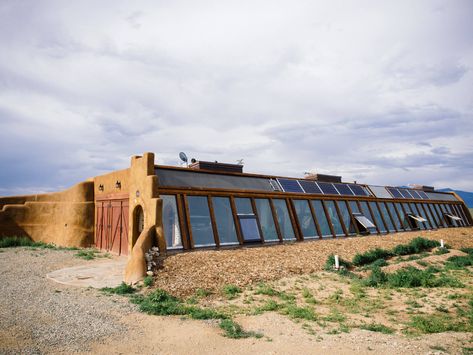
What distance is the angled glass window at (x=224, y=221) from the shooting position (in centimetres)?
1761

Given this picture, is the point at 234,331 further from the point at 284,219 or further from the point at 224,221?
the point at 284,219

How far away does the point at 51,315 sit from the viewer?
888 cm

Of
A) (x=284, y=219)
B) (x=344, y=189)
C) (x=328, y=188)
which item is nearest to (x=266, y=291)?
(x=284, y=219)

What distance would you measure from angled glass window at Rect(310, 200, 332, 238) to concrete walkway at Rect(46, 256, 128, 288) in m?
13.1

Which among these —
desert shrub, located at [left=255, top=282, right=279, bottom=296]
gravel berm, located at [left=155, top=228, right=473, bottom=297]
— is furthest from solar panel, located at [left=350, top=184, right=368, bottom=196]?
desert shrub, located at [left=255, top=282, right=279, bottom=296]

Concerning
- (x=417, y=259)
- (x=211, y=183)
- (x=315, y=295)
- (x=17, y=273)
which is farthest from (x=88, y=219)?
(x=417, y=259)

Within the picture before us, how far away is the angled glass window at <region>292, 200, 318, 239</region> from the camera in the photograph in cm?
2139

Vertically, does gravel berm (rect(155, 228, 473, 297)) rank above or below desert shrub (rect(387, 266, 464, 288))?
above

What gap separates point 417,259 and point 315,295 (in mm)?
8649

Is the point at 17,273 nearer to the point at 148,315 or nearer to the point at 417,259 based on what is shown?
the point at 148,315

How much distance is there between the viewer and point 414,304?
33.8ft

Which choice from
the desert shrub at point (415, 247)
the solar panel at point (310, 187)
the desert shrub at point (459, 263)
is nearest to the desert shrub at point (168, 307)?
the desert shrub at point (459, 263)

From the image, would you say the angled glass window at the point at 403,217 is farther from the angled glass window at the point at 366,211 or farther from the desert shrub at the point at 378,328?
the desert shrub at the point at 378,328

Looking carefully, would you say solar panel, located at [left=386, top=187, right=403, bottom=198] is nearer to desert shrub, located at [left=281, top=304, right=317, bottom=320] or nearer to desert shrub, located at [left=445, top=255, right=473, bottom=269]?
desert shrub, located at [left=445, top=255, right=473, bottom=269]
